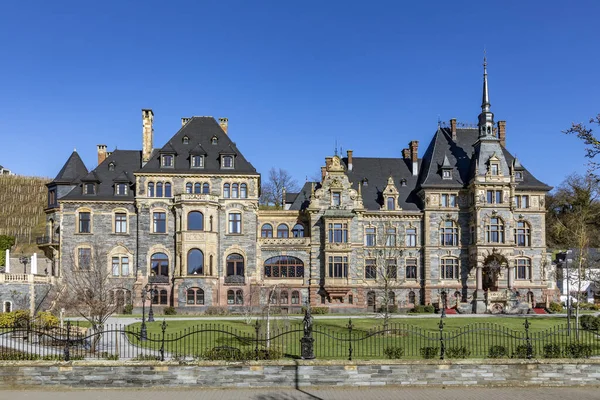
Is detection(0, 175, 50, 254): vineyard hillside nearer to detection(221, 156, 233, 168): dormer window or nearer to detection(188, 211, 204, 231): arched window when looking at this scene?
detection(188, 211, 204, 231): arched window

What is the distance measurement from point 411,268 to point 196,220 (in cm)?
1948

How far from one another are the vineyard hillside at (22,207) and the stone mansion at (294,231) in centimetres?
4901

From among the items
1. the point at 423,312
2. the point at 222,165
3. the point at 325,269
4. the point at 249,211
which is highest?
the point at 222,165

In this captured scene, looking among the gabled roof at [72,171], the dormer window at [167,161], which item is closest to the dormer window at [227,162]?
the dormer window at [167,161]

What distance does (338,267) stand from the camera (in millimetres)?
51906

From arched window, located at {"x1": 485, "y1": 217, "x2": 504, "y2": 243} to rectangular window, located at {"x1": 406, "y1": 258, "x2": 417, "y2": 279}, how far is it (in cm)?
670

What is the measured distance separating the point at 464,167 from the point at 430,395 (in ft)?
A: 127

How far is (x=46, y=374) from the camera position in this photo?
64.0 feet

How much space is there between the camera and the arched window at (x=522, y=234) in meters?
53.0

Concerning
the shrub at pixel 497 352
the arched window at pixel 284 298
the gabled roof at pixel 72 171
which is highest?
the gabled roof at pixel 72 171

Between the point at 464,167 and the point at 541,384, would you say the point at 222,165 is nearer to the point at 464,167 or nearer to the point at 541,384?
the point at 464,167

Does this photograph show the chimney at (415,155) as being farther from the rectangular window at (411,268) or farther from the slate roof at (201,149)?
the slate roof at (201,149)

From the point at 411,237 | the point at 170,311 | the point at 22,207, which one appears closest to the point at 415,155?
the point at 411,237

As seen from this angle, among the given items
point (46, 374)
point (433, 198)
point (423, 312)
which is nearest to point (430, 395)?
point (46, 374)
